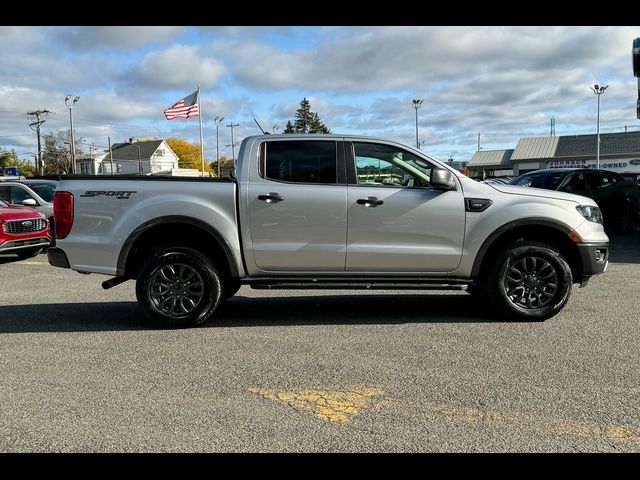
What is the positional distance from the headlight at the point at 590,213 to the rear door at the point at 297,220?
256cm

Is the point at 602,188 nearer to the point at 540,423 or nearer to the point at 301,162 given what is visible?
the point at 301,162

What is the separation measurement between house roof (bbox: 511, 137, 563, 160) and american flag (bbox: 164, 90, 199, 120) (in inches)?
1610

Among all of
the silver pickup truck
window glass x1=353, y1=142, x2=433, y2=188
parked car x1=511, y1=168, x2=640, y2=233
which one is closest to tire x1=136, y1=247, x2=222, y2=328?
the silver pickup truck

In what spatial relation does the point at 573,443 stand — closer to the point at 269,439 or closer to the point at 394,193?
the point at 269,439

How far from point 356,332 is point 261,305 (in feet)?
6.05

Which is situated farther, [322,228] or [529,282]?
[529,282]

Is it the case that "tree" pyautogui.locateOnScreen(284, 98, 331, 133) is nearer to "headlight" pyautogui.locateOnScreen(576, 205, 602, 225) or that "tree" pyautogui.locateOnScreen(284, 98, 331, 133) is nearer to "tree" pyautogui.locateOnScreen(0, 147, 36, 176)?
"tree" pyautogui.locateOnScreen(0, 147, 36, 176)

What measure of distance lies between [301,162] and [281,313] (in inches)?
71.8

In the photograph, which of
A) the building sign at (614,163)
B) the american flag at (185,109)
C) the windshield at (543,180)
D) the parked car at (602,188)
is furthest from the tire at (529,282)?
the building sign at (614,163)

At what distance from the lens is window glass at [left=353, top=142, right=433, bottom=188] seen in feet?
19.6

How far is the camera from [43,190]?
1456 centimetres

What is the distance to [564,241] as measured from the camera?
6113 mm

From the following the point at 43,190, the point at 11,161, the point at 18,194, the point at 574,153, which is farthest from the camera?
the point at 11,161

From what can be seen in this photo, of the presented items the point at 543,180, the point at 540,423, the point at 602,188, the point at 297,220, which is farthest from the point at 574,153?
the point at 540,423
